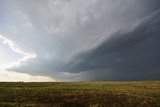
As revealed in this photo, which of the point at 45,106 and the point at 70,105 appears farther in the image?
the point at 70,105

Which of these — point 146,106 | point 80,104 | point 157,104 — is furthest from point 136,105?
point 80,104

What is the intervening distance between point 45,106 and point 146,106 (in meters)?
19.3

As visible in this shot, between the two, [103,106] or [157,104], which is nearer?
[103,106]

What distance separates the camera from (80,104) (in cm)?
4356

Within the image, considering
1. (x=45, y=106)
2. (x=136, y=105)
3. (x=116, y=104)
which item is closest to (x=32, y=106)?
(x=45, y=106)

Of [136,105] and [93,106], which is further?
[136,105]

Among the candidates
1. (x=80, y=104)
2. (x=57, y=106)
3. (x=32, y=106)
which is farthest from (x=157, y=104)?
(x=32, y=106)

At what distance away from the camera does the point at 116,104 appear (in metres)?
42.4

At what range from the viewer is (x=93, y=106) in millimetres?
40188

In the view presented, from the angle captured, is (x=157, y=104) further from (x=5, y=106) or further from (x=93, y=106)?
(x=5, y=106)

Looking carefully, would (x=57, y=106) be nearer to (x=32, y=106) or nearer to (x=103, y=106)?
(x=32, y=106)

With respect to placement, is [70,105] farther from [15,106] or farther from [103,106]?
[15,106]

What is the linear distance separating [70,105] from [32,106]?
7.53 m

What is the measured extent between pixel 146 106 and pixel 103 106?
918cm
